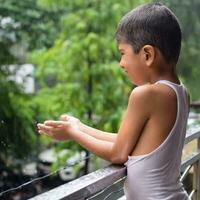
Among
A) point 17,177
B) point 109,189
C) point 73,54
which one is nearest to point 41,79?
point 73,54

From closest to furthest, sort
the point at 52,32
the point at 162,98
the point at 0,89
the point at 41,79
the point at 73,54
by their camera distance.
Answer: the point at 162,98, the point at 0,89, the point at 73,54, the point at 41,79, the point at 52,32

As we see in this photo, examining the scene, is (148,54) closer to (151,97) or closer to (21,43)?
(151,97)

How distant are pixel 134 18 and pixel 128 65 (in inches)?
3.9

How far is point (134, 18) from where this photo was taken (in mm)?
972

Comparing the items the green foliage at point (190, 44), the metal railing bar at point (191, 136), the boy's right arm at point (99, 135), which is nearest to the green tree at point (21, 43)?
the green foliage at point (190, 44)

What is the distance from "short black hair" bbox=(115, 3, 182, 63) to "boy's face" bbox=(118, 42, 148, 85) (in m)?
0.01

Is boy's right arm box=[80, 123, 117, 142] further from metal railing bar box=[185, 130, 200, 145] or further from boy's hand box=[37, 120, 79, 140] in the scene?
metal railing bar box=[185, 130, 200, 145]

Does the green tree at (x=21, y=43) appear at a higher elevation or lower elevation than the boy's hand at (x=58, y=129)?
lower

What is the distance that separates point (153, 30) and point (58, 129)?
29 centimetres

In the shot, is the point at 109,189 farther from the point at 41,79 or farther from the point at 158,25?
the point at 41,79

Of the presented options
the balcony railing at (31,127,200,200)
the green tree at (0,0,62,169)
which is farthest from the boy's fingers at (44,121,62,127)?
the green tree at (0,0,62,169)

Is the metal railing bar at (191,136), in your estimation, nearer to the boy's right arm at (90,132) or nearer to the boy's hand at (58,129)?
the boy's right arm at (90,132)

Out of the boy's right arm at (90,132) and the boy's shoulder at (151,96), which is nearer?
the boy's shoulder at (151,96)

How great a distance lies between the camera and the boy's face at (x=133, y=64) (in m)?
0.97
